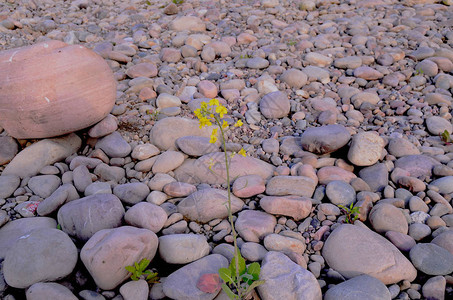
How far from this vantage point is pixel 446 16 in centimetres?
554

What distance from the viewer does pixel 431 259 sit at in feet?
6.98

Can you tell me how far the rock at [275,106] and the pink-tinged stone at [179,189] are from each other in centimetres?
136

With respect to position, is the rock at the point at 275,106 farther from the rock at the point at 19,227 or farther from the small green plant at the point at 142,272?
the rock at the point at 19,227

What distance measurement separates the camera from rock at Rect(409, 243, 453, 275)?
2.09 m

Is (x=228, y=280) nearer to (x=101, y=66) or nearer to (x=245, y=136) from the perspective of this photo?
(x=245, y=136)

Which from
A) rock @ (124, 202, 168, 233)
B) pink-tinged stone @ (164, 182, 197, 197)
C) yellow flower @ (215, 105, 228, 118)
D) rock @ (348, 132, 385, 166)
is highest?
yellow flower @ (215, 105, 228, 118)

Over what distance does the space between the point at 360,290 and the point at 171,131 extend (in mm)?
1982

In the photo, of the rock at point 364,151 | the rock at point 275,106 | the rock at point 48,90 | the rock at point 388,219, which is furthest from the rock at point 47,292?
the rock at point 275,106

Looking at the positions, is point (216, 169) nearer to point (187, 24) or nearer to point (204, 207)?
point (204, 207)

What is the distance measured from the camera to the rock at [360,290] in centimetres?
186

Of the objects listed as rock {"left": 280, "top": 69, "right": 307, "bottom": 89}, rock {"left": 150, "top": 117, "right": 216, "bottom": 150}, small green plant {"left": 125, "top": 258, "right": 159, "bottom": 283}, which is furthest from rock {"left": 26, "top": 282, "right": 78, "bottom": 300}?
rock {"left": 280, "top": 69, "right": 307, "bottom": 89}

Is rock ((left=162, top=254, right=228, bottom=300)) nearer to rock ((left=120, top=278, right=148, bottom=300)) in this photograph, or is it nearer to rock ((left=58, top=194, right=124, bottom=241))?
rock ((left=120, top=278, right=148, bottom=300))

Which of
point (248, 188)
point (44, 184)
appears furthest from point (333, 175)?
point (44, 184)

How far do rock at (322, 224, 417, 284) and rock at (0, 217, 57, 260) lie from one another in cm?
184
